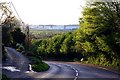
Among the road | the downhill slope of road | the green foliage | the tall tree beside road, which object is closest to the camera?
the downhill slope of road

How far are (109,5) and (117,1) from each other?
1.23 m

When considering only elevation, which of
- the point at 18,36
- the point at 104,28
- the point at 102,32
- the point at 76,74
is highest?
the point at 104,28

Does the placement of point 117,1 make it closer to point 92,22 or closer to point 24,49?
point 92,22

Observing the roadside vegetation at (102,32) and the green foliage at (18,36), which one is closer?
the roadside vegetation at (102,32)

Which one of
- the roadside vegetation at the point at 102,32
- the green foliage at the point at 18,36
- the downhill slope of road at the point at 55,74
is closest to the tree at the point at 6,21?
the downhill slope of road at the point at 55,74

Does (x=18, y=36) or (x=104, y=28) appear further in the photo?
(x=18, y=36)

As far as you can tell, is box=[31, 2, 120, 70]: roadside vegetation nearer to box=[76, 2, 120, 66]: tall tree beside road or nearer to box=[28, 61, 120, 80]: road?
box=[76, 2, 120, 66]: tall tree beside road

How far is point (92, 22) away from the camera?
1799 inches

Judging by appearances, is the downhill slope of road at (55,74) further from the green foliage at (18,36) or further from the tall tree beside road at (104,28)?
the green foliage at (18,36)

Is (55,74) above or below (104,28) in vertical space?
below

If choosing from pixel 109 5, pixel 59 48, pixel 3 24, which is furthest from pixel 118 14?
pixel 59 48

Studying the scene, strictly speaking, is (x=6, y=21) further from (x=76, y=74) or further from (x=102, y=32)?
(x=102, y=32)

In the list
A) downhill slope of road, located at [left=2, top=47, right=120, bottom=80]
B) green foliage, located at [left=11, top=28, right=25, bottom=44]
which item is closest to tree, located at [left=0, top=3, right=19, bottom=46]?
downhill slope of road, located at [left=2, top=47, right=120, bottom=80]

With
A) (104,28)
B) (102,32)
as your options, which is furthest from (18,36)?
(104,28)
